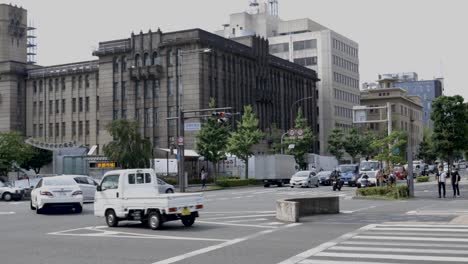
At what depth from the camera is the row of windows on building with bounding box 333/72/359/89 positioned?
353 feet

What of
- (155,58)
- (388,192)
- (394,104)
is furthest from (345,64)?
(388,192)

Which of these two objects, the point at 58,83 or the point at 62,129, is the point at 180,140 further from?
the point at 58,83

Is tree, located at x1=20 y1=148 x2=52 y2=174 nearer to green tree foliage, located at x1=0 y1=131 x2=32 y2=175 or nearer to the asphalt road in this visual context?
green tree foliage, located at x1=0 y1=131 x2=32 y2=175

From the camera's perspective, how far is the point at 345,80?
11200 centimetres

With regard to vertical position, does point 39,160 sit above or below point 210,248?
above

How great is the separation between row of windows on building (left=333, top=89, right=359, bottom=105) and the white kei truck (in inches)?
3525

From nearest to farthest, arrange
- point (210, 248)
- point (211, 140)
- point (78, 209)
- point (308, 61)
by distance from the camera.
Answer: point (210, 248), point (78, 209), point (211, 140), point (308, 61)

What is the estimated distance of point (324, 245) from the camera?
45.5 feet

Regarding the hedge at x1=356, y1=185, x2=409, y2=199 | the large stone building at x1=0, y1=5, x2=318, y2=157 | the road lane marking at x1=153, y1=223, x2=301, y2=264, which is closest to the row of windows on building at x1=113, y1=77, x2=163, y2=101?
the large stone building at x1=0, y1=5, x2=318, y2=157

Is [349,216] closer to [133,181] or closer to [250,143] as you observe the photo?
[133,181]

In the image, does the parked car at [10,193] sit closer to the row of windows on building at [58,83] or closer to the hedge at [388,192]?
the hedge at [388,192]

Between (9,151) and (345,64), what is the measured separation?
232ft

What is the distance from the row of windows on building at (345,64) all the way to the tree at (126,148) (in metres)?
61.2

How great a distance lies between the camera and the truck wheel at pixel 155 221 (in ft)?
58.6
